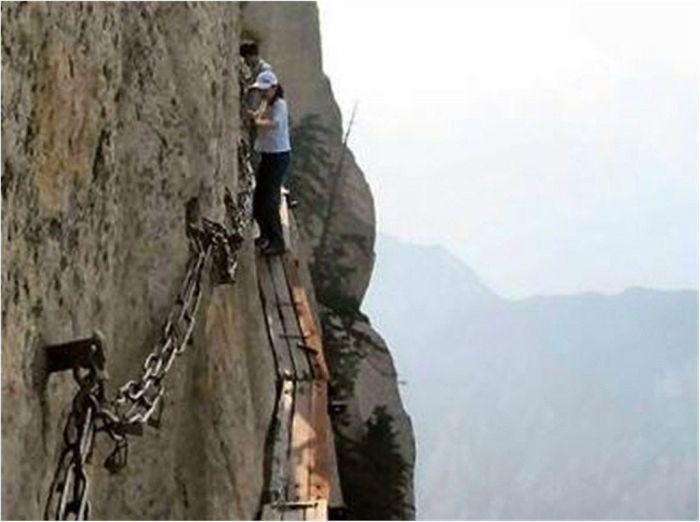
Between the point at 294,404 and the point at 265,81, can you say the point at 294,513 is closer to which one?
the point at 294,404

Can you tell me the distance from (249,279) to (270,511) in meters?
1.65

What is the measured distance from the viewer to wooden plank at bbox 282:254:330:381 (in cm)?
902

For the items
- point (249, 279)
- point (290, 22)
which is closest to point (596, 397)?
point (290, 22)

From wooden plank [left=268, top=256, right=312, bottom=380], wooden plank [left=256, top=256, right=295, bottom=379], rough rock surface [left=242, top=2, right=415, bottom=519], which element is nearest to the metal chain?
wooden plank [left=256, top=256, right=295, bottom=379]

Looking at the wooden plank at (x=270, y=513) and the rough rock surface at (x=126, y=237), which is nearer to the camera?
the rough rock surface at (x=126, y=237)

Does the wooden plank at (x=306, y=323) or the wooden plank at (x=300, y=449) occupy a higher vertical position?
the wooden plank at (x=306, y=323)

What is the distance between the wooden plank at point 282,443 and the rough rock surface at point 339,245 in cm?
1173

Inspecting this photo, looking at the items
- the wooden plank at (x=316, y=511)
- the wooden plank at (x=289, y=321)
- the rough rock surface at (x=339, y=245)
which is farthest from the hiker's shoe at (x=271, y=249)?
the rough rock surface at (x=339, y=245)

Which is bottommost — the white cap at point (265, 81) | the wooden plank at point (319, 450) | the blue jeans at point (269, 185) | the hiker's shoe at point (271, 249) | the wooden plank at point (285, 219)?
the wooden plank at point (319, 450)

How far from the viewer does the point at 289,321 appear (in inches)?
368

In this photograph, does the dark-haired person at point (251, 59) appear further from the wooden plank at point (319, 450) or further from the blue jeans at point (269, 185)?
the wooden plank at point (319, 450)

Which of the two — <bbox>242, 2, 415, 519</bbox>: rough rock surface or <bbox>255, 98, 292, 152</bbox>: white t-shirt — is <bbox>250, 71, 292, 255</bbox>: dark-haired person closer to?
<bbox>255, 98, 292, 152</bbox>: white t-shirt

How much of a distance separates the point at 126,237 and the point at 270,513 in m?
2.90

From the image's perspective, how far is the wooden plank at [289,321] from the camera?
29.2ft
